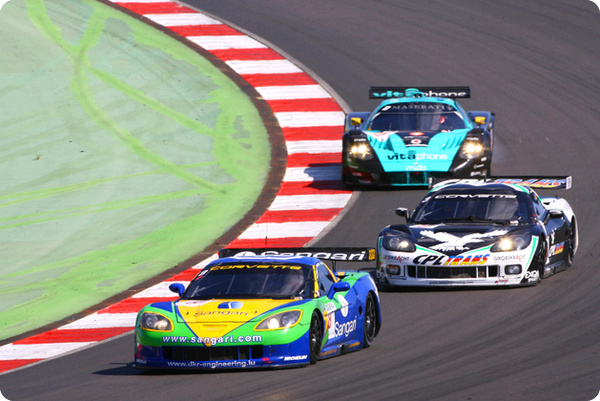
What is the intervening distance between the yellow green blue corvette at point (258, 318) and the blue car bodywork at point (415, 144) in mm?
7732

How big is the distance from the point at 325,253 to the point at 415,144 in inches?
302

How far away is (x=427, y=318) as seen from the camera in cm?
1252

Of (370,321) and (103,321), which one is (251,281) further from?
(103,321)

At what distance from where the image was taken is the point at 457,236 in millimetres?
13914

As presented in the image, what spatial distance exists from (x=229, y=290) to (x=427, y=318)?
236 centimetres

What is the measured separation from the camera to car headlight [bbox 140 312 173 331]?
10.5 meters

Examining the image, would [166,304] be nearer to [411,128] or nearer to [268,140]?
[411,128]

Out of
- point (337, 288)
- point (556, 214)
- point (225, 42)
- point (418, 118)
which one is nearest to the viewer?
point (337, 288)

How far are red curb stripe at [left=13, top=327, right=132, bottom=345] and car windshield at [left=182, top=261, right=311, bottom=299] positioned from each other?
2377mm

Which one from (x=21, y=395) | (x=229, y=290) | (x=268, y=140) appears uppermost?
(x=268, y=140)

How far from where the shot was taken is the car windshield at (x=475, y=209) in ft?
48.3

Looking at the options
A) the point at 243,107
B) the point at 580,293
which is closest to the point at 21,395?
the point at 580,293

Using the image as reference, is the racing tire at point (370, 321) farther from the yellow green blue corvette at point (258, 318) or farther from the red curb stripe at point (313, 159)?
the red curb stripe at point (313, 159)

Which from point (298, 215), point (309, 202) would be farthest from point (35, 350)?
point (309, 202)
